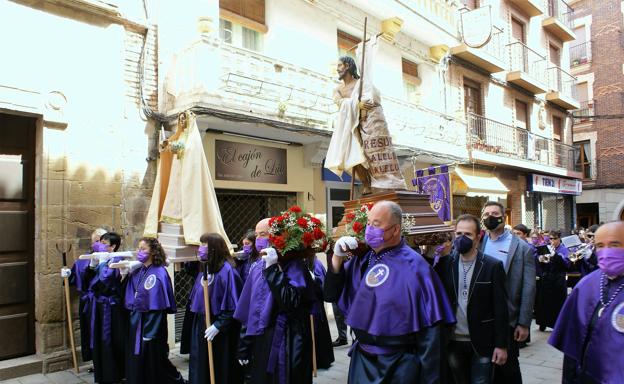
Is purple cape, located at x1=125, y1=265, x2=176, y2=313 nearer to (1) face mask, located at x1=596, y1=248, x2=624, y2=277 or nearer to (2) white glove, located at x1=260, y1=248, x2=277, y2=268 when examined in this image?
(2) white glove, located at x1=260, y1=248, x2=277, y2=268

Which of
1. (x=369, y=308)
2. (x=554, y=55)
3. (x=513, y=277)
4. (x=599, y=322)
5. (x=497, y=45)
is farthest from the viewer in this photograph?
(x=554, y=55)

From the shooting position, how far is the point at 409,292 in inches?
125

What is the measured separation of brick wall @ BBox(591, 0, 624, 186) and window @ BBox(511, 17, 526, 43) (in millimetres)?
8341

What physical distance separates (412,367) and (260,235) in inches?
92.9

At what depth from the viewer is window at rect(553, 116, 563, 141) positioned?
22.2m

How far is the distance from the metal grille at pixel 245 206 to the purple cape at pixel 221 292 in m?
3.99

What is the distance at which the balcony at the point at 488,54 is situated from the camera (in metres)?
15.3

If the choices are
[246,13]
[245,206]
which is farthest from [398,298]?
[246,13]

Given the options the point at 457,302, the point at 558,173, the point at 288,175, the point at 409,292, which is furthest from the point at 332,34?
the point at 558,173

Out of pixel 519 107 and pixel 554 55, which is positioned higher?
pixel 554 55

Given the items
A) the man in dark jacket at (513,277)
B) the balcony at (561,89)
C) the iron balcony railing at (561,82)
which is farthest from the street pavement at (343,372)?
the iron balcony railing at (561,82)

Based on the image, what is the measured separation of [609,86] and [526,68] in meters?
8.78

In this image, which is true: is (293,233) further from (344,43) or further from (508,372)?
(344,43)

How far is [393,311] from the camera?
10.3ft
